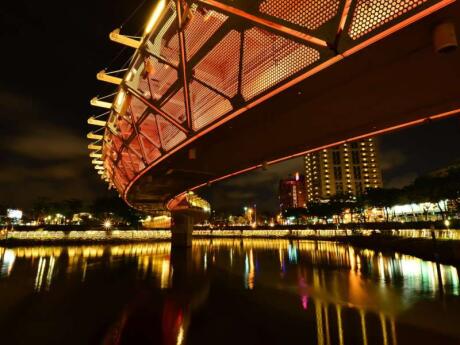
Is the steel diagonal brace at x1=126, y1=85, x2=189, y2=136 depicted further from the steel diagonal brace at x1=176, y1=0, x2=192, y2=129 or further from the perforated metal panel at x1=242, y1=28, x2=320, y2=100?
the perforated metal panel at x1=242, y1=28, x2=320, y2=100

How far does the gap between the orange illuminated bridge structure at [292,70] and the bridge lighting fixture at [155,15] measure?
0.03 metres

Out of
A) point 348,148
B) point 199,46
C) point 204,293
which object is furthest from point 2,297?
point 348,148

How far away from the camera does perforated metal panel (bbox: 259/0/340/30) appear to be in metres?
5.61

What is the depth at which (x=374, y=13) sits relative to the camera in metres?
5.16

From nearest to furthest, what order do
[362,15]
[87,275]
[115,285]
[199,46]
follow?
[362,15]
[199,46]
[115,285]
[87,275]

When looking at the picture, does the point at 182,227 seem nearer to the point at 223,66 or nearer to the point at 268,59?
the point at 223,66

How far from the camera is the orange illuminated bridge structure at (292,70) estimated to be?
5.45 meters

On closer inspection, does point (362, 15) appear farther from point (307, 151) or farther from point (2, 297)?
point (2, 297)

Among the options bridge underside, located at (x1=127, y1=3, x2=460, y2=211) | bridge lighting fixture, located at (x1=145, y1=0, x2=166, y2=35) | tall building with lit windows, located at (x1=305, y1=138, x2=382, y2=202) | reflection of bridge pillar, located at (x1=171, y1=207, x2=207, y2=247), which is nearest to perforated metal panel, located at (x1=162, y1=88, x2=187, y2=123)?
bridge underside, located at (x1=127, y1=3, x2=460, y2=211)

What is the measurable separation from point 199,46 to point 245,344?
26.2 ft

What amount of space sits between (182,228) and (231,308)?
3213cm

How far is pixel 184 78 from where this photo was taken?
8.95m

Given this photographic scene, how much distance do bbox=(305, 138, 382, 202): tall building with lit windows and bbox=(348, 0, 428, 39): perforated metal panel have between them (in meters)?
173

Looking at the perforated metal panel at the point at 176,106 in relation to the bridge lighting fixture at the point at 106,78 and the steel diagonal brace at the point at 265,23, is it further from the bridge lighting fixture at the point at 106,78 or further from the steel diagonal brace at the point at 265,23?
the steel diagonal brace at the point at 265,23
